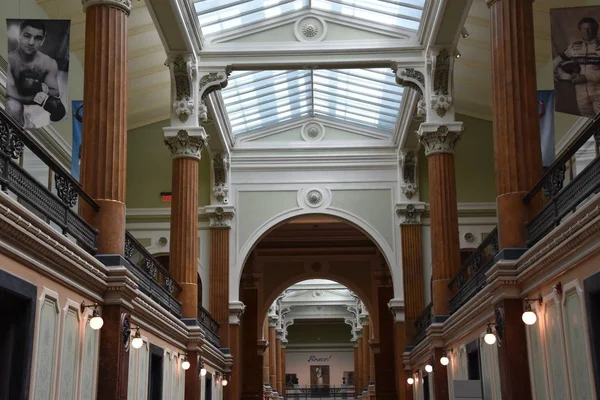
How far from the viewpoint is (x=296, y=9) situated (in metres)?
22.0

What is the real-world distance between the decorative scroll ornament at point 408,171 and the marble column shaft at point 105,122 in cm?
1626

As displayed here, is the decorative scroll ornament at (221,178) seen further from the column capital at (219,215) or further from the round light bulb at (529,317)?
the round light bulb at (529,317)

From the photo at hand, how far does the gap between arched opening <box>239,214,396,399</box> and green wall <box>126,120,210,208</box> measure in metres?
7.79

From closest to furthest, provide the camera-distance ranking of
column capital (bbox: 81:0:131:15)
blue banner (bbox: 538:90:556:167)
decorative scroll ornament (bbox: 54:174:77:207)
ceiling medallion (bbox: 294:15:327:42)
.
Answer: decorative scroll ornament (bbox: 54:174:77:207) → column capital (bbox: 81:0:131:15) → blue banner (bbox: 538:90:556:167) → ceiling medallion (bbox: 294:15:327:42)

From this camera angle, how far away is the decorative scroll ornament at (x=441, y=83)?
66.5 feet

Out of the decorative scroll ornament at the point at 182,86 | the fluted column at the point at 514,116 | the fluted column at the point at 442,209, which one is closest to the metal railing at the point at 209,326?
the decorative scroll ornament at the point at 182,86

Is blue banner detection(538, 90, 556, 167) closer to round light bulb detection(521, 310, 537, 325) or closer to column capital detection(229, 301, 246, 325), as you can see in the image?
round light bulb detection(521, 310, 537, 325)

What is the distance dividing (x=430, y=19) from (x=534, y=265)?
10336 millimetres

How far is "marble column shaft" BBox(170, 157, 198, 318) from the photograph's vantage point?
771 inches

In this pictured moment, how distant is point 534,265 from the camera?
34.9 feet

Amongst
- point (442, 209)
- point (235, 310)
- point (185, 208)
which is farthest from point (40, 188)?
point (235, 310)

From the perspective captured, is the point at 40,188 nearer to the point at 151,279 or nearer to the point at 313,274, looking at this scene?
the point at 151,279

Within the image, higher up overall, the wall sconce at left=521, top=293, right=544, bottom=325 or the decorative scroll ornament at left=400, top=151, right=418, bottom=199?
the decorative scroll ornament at left=400, top=151, right=418, bottom=199

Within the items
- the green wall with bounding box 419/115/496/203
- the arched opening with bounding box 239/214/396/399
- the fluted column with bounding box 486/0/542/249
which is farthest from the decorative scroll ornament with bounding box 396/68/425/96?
the arched opening with bounding box 239/214/396/399
